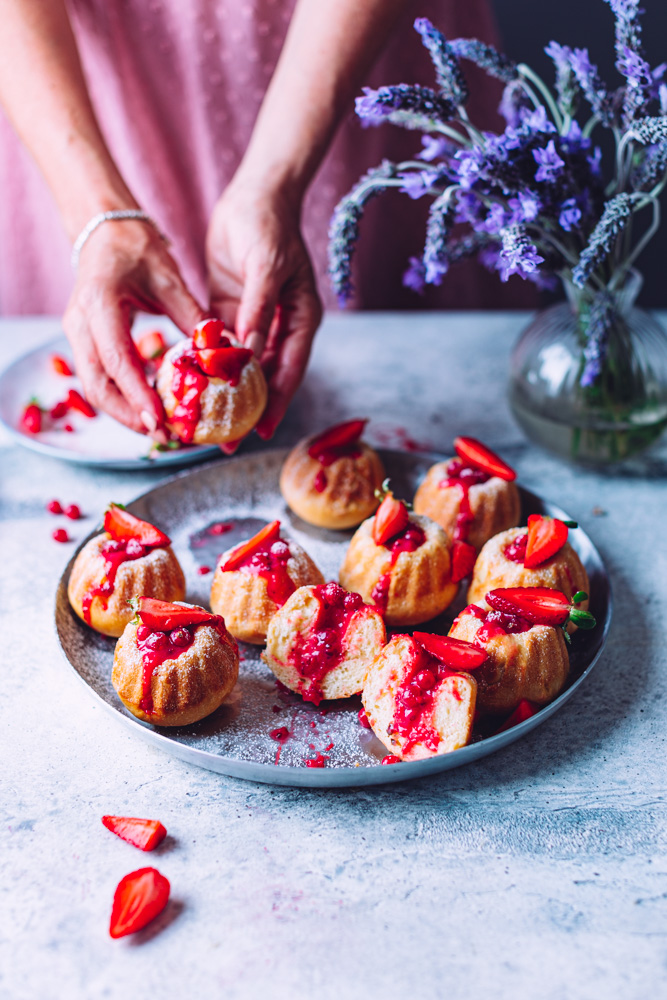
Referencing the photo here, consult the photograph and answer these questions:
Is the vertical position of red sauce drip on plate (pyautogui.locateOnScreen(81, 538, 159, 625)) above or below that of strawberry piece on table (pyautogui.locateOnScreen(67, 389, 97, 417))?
above

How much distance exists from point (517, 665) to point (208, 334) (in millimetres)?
904

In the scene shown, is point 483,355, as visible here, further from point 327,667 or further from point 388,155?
point 327,667

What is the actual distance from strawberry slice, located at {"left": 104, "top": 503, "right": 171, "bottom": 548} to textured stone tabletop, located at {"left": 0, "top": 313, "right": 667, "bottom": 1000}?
0.22 metres

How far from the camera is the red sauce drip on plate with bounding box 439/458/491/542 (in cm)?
178

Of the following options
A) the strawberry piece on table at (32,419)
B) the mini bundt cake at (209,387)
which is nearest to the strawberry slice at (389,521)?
the mini bundt cake at (209,387)

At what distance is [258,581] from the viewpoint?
5.14 ft

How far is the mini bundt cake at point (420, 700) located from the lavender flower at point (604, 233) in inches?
28.5

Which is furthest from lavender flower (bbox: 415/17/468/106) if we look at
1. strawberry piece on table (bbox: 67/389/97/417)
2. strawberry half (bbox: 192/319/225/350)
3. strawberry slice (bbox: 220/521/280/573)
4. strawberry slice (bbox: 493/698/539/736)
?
strawberry piece on table (bbox: 67/389/97/417)

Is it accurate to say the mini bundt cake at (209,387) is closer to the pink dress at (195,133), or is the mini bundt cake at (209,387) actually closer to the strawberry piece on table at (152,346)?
the strawberry piece on table at (152,346)

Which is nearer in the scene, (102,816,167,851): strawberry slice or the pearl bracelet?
(102,816,167,851): strawberry slice

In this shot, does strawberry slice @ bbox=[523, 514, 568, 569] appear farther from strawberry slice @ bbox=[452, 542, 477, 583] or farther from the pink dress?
the pink dress

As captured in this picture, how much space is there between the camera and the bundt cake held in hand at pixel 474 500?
178 centimetres

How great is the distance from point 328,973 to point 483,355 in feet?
6.30

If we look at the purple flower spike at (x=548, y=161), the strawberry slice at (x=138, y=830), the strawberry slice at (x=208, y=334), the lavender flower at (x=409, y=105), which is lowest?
the strawberry slice at (x=138, y=830)
